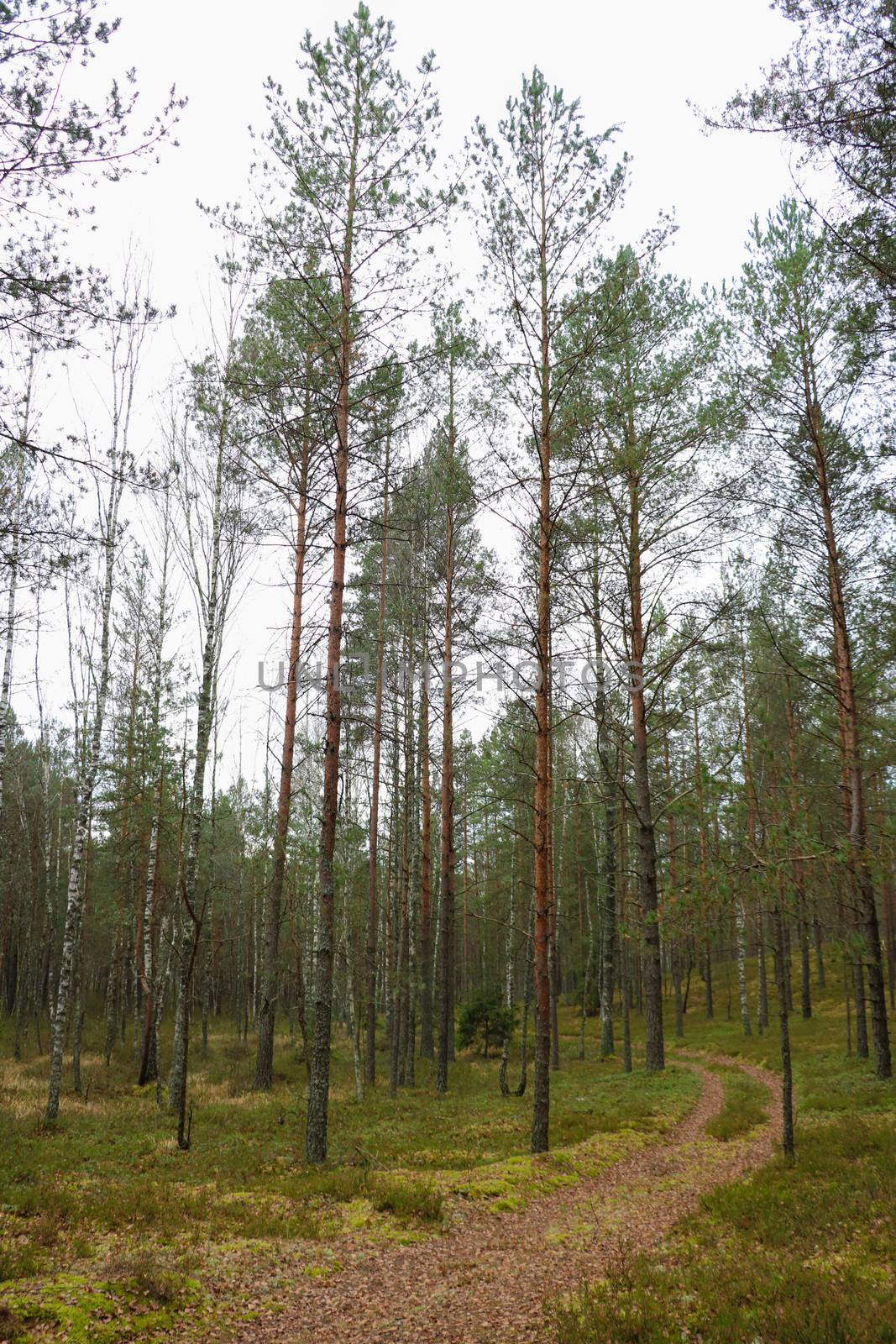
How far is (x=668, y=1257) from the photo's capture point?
5988 mm

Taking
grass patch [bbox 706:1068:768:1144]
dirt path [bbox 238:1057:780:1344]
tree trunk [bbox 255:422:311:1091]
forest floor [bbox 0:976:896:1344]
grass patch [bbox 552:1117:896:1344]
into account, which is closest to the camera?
grass patch [bbox 552:1117:896:1344]

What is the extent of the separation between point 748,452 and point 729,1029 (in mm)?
24002

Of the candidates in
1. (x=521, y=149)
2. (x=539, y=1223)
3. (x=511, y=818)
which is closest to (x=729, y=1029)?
(x=511, y=818)

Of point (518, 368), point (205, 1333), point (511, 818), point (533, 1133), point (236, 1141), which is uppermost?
point (518, 368)

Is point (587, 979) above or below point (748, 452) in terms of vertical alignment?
below

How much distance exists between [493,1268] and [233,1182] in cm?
371

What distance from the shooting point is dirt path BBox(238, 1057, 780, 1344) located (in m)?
4.94

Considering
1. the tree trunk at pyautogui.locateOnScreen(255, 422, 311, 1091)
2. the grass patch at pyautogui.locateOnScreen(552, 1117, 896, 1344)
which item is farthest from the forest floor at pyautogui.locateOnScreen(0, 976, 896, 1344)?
the tree trunk at pyautogui.locateOnScreen(255, 422, 311, 1091)

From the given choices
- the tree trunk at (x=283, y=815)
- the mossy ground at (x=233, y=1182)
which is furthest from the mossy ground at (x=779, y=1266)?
the tree trunk at (x=283, y=815)

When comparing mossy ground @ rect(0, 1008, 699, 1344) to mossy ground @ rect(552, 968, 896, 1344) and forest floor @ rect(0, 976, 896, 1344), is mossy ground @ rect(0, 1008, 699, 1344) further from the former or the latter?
mossy ground @ rect(552, 968, 896, 1344)

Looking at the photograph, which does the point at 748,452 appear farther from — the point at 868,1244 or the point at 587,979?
the point at 587,979

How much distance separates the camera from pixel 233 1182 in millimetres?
8188

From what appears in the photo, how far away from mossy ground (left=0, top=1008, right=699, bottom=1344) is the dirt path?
0.28m

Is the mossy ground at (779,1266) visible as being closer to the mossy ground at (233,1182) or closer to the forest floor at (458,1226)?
the forest floor at (458,1226)
